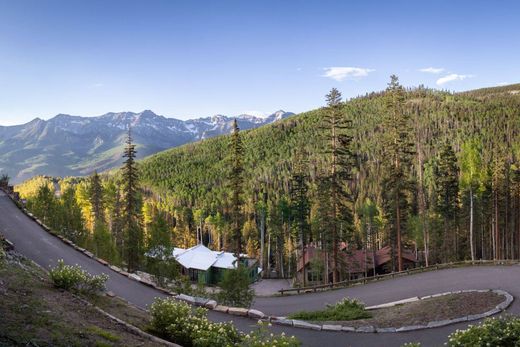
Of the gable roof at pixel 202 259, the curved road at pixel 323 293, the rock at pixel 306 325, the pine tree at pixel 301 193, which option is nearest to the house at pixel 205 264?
the gable roof at pixel 202 259

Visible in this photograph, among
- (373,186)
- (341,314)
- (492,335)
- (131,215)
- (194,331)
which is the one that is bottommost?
(341,314)

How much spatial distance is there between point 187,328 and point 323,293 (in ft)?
57.9

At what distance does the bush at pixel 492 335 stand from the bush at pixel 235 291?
1084 centimetres

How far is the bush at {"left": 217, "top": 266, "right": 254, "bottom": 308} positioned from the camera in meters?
19.0

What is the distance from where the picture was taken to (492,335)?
30.7ft

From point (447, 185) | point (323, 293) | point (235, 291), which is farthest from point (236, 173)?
point (447, 185)

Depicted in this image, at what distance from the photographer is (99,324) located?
964 cm

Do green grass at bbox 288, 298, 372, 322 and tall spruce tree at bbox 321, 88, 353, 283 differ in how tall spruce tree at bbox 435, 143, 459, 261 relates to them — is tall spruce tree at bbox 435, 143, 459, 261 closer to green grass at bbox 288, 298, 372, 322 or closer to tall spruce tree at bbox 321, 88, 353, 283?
tall spruce tree at bbox 321, 88, 353, 283

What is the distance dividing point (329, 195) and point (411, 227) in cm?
2912

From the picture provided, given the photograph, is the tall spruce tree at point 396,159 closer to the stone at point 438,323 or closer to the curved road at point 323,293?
the curved road at point 323,293

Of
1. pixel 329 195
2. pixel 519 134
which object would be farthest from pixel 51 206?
pixel 519 134

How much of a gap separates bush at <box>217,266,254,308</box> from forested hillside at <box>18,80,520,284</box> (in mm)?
13796

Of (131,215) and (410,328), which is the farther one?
(131,215)

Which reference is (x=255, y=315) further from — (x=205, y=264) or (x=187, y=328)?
(x=205, y=264)
